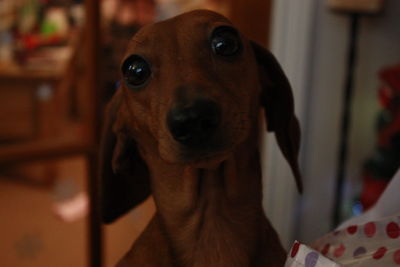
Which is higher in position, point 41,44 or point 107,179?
point 41,44

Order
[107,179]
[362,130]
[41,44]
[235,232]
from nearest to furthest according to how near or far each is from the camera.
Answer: [235,232], [107,179], [41,44], [362,130]

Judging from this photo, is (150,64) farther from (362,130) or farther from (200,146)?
(362,130)

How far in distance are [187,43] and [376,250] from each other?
40 cm

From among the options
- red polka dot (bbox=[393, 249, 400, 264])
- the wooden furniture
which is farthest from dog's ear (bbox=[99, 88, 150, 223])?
the wooden furniture

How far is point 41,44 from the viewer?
158 centimetres

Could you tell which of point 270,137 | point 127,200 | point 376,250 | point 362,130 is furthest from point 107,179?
point 362,130

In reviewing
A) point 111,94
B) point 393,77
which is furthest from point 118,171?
point 393,77

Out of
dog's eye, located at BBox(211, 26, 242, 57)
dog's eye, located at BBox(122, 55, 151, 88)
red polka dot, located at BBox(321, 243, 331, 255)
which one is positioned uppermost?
dog's eye, located at BBox(211, 26, 242, 57)

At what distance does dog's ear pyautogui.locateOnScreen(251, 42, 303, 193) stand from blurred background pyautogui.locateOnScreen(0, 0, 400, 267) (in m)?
0.63

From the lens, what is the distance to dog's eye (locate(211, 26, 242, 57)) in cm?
74

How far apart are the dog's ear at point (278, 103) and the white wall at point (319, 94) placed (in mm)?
897

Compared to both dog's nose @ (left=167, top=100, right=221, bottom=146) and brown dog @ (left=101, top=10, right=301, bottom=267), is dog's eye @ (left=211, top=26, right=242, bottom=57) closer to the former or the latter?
brown dog @ (left=101, top=10, right=301, bottom=267)

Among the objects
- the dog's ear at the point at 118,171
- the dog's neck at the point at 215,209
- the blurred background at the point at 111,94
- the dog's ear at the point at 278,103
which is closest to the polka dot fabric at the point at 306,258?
the dog's neck at the point at 215,209

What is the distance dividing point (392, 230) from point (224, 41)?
0.37 m
